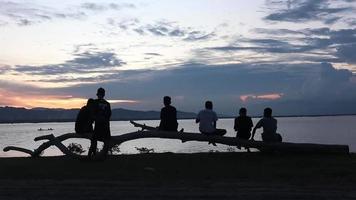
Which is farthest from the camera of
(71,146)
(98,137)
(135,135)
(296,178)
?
(71,146)

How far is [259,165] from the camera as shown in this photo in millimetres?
13453

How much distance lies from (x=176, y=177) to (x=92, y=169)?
2.52 metres

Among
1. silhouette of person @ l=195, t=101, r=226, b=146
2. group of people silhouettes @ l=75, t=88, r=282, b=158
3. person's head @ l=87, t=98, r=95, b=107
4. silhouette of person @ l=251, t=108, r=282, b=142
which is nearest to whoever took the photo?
group of people silhouettes @ l=75, t=88, r=282, b=158

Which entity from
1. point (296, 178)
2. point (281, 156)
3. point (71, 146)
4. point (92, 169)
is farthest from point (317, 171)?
point (71, 146)

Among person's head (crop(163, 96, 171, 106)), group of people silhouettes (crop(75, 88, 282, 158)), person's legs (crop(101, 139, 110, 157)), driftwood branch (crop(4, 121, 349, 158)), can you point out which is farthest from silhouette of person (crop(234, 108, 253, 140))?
person's legs (crop(101, 139, 110, 157))

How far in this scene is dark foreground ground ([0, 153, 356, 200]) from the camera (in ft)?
31.1

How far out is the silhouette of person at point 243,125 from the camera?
54.6 feet

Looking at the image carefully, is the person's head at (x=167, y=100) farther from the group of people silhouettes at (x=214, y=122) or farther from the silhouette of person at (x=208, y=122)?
the silhouette of person at (x=208, y=122)

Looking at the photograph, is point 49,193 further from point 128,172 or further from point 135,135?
point 135,135

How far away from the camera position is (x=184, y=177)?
1179 cm

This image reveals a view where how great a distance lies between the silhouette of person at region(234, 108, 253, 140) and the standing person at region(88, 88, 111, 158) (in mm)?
4352

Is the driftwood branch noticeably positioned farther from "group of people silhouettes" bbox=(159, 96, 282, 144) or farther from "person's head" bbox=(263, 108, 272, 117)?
"person's head" bbox=(263, 108, 272, 117)

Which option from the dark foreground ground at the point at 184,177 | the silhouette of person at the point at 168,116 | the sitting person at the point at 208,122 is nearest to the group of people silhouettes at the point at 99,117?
the dark foreground ground at the point at 184,177

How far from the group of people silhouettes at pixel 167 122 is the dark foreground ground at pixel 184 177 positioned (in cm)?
70
